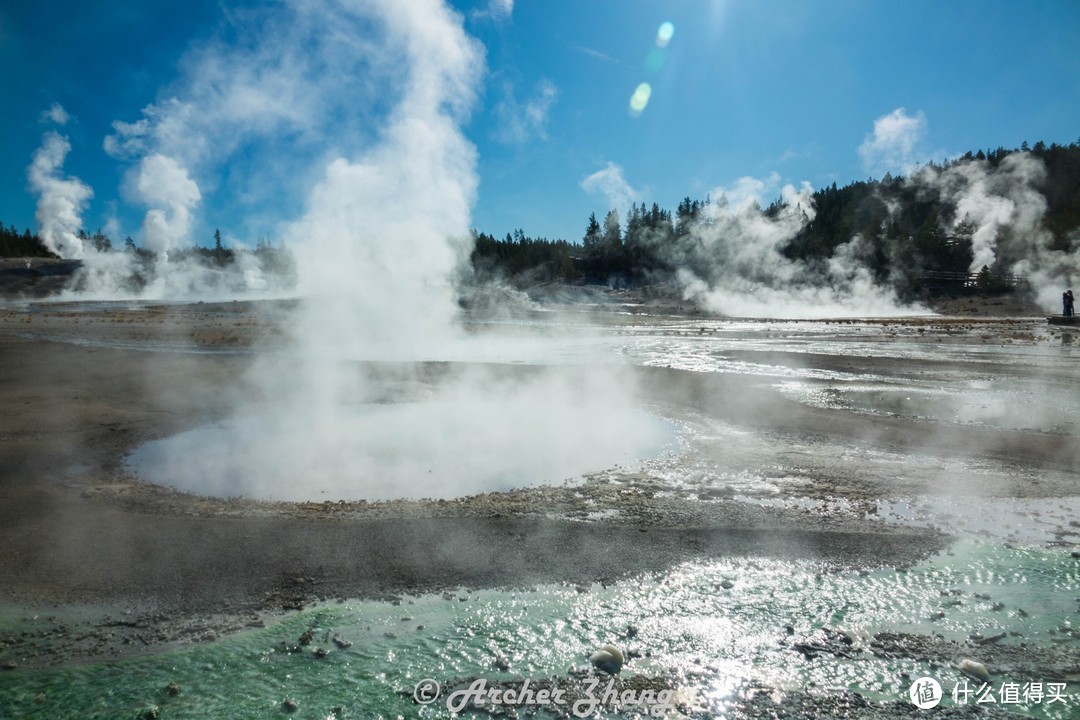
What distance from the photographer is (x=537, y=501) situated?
762 cm

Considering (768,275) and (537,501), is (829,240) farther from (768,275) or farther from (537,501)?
(537,501)

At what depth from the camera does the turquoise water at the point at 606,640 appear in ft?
13.6

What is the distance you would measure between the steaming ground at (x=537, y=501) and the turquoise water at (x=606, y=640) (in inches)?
11.8

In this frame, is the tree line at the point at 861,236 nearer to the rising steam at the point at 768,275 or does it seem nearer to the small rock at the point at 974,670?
the rising steam at the point at 768,275

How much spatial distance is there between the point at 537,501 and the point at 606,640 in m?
3.00

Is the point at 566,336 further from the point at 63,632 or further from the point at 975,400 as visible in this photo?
the point at 63,632

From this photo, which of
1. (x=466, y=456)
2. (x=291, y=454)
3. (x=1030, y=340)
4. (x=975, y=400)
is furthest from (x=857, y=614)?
(x=1030, y=340)

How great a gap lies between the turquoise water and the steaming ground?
30 centimetres

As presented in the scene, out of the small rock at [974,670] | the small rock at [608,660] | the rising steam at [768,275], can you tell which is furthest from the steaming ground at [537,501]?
the rising steam at [768,275]

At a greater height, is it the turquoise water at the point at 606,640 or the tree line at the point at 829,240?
the tree line at the point at 829,240

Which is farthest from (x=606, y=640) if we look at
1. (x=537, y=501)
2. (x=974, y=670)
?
(x=537, y=501)

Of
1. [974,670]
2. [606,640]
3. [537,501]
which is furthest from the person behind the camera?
[537,501]

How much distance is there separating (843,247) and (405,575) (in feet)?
257

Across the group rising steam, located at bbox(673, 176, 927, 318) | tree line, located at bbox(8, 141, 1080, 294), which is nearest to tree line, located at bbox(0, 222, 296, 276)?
tree line, located at bbox(8, 141, 1080, 294)
